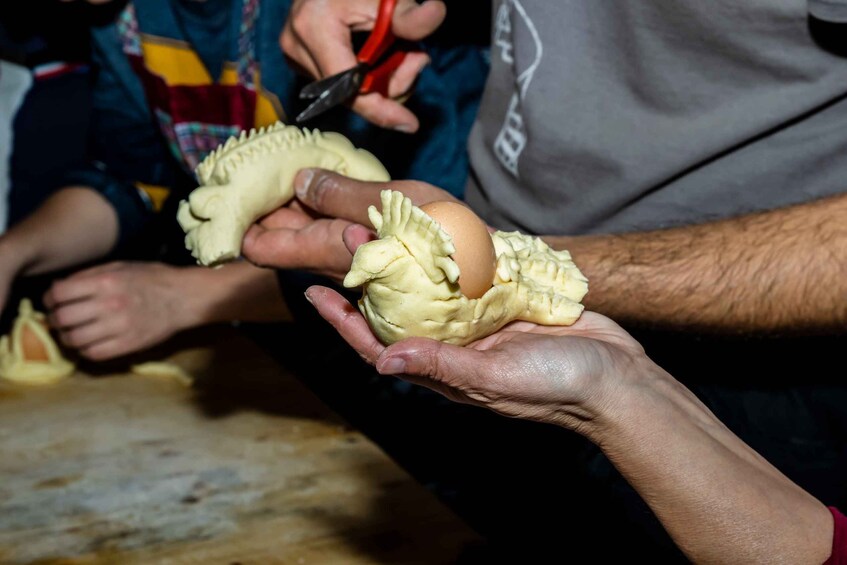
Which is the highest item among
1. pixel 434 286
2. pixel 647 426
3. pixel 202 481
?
pixel 434 286

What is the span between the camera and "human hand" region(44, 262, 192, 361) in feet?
4.39

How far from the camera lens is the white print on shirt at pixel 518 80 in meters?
1.10

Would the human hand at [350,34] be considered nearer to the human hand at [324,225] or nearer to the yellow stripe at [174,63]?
the human hand at [324,225]

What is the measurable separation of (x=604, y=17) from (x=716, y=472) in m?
0.59

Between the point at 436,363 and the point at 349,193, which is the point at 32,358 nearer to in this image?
the point at 349,193

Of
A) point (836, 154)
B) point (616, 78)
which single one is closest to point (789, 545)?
point (836, 154)

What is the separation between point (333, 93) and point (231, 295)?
1.89 feet

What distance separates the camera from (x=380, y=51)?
105 centimetres

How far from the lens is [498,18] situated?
3.92 feet

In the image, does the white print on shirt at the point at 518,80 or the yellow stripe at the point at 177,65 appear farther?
the yellow stripe at the point at 177,65

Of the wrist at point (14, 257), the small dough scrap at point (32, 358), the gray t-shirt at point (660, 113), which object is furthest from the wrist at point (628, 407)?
the wrist at point (14, 257)

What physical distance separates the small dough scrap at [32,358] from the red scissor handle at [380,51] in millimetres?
651

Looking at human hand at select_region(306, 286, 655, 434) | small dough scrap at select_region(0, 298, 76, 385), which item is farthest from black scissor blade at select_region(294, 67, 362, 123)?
small dough scrap at select_region(0, 298, 76, 385)

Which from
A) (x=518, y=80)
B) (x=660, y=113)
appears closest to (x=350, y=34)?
(x=518, y=80)
